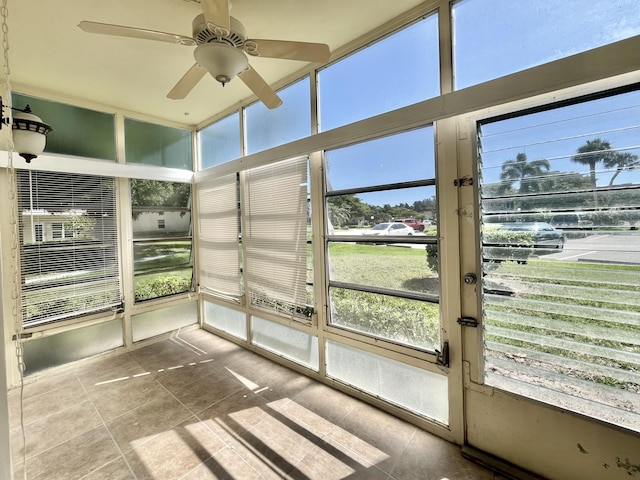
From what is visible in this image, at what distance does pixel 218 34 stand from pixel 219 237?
2664 mm

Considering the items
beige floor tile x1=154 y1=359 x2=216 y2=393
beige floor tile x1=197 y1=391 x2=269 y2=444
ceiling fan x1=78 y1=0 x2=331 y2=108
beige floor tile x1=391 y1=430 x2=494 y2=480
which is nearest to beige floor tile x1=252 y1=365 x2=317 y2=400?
beige floor tile x1=197 y1=391 x2=269 y2=444

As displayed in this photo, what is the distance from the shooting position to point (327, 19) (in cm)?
216

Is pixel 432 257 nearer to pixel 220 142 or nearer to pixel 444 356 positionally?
pixel 444 356

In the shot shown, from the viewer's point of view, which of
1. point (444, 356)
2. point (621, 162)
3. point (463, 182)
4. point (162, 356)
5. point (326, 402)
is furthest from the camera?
point (162, 356)

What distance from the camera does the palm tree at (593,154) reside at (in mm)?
1479

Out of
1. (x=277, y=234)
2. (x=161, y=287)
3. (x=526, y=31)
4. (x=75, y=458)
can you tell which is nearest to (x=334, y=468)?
(x=75, y=458)

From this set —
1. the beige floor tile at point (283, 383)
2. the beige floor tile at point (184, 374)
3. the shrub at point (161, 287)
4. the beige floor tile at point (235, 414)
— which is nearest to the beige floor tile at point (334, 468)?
the beige floor tile at point (235, 414)

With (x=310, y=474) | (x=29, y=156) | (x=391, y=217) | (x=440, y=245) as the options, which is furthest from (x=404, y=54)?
(x=310, y=474)

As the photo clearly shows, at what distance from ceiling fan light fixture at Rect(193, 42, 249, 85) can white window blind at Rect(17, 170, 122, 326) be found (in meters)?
2.67

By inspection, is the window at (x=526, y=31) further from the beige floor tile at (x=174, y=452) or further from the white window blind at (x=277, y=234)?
the beige floor tile at (x=174, y=452)

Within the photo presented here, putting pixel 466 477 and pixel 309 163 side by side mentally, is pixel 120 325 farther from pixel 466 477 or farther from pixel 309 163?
pixel 466 477

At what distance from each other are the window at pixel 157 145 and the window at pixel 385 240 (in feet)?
8.75

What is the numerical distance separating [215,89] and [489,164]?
290 centimetres

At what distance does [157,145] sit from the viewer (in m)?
3.93
